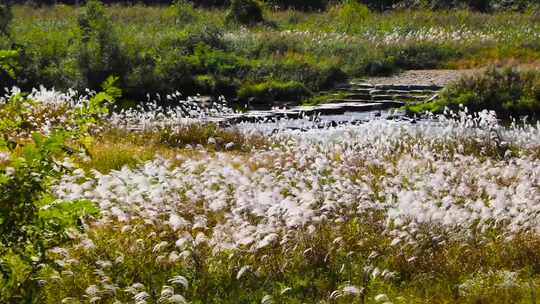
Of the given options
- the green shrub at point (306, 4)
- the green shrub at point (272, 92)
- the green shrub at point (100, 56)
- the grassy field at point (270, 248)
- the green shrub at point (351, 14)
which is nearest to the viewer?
the grassy field at point (270, 248)

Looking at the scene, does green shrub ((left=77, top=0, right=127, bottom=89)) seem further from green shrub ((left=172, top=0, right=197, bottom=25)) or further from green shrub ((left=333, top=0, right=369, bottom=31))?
green shrub ((left=333, top=0, right=369, bottom=31))

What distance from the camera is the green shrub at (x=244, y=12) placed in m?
32.2

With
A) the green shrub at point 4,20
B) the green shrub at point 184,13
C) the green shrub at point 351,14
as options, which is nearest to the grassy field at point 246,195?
the green shrub at point 4,20

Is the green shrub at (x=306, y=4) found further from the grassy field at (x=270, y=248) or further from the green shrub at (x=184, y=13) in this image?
the grassy field at (x=270, y=248)

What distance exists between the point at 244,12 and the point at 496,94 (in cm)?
1639

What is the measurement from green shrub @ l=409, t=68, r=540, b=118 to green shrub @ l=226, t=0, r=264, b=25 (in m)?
15.4

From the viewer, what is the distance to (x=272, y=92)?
20266 millimetres

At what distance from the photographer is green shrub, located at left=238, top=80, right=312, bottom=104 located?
20156 mm

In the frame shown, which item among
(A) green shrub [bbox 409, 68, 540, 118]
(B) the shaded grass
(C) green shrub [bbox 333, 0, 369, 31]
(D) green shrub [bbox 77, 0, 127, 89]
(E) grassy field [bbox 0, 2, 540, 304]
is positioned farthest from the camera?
(C) green shrub [bbox 333, 0, 369, 31]

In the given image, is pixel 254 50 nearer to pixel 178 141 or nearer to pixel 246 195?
pixel 178 141

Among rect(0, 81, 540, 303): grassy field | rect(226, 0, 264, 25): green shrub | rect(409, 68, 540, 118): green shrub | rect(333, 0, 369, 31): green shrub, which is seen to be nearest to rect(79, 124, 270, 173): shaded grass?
rect(0, 81, 540, 303): grassy field

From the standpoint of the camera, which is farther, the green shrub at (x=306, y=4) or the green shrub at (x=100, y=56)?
the green shrub at (x=306, y=4)

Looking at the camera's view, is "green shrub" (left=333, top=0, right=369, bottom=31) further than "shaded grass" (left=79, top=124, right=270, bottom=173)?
Yes

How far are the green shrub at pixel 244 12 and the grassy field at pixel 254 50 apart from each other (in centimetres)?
91
